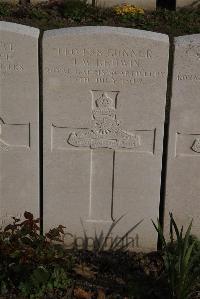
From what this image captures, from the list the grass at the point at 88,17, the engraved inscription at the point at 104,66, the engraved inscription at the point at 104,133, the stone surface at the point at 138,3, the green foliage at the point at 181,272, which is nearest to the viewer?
the green foliage at the point at 181,272

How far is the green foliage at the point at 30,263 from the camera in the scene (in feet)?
15.0

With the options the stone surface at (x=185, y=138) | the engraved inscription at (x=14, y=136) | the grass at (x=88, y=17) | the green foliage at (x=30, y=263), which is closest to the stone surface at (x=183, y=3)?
the grass at (x=88, y=17)

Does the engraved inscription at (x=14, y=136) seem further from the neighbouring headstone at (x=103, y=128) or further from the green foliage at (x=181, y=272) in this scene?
the green foliage at (x=181, y=272)

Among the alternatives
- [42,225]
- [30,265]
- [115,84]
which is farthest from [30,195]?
[115,84]

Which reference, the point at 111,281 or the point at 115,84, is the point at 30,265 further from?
the point at 115,84

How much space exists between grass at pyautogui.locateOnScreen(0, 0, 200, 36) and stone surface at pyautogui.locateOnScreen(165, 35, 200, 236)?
23.4 ft

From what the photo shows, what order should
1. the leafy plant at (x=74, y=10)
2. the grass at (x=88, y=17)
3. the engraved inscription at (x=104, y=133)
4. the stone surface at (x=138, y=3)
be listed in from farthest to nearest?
the stone surface at (x=138, y=3), the leafy plant at (x=74, y=10), the grass at (x=88, y=17), the engraved inscription at (x=104, y=133)

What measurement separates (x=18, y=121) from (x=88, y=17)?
7898 mm

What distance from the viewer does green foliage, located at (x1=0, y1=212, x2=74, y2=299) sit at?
456cm

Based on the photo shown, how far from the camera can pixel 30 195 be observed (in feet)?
16.8

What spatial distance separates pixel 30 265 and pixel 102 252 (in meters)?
0.84

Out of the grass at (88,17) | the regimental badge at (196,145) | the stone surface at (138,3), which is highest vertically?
the stone surface at (138,3)

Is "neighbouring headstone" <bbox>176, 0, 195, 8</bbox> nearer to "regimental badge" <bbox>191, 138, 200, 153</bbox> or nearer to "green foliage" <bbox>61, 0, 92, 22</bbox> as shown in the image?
"green foliage" <bbox>61, 0, 92, 22</bbox>

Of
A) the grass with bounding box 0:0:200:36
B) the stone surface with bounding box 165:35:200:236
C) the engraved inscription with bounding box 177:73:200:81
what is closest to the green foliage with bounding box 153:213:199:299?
the stone surface with bounding box 165:35:200:236
